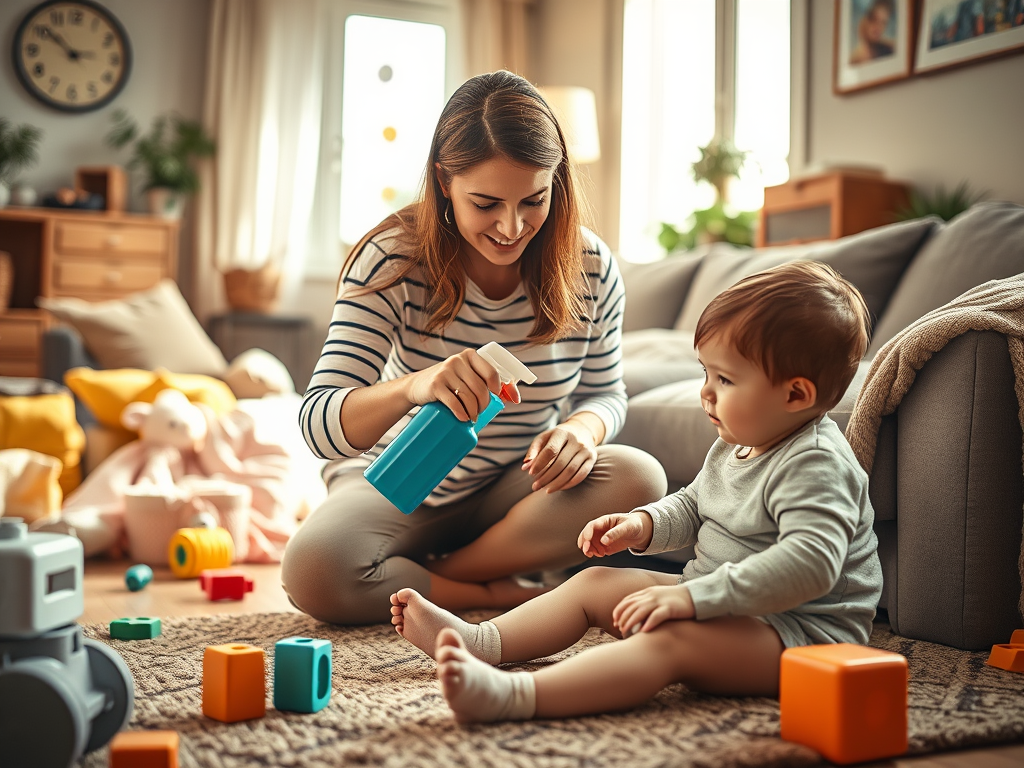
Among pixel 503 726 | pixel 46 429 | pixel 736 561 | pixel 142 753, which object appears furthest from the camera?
pixel 46 429

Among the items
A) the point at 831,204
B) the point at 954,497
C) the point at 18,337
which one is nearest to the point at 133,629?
the point at 954,497

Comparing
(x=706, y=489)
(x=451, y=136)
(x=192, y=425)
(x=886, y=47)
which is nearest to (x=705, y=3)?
(x=886, y=47)

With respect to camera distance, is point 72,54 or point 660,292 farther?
point 72,54

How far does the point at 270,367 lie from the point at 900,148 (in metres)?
2.06

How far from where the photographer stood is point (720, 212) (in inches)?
131

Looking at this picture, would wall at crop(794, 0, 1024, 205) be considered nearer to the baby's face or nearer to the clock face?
the baby's face

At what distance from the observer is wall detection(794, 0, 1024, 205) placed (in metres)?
2.65

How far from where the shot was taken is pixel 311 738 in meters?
0.85

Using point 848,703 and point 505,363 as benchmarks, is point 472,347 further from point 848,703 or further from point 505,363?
point 848,703

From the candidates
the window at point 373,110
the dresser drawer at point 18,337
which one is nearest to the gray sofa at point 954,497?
the dresser drawer at point 18,337

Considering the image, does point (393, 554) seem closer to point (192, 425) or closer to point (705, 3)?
point (192, 425)

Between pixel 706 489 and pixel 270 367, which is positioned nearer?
pixel 706 489

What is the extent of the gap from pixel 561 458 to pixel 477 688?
45 cm

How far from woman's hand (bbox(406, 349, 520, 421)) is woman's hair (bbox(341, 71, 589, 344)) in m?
0.30
